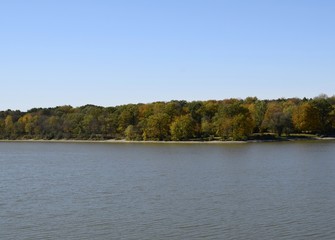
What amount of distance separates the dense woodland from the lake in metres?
51.0

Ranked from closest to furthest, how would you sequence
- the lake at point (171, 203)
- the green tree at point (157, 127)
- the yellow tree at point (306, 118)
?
the lake at point (171, 203) < the yellow tree at point (306, 118) < the green tree at point (157, 127)

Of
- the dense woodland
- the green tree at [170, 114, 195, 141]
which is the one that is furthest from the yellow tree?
the green tree at [170, 114, 195, 141]

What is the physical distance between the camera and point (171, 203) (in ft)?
82.7

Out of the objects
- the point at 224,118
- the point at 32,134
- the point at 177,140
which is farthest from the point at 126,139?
the point at 32,134

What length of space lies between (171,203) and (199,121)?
7714 cm

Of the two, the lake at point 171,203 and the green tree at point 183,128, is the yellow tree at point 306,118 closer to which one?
the green tree at point 183,128

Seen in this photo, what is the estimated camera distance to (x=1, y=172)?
41219mm

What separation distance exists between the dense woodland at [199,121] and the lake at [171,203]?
167 feet

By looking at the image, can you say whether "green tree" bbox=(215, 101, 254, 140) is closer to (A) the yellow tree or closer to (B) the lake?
(A) the yellow tree

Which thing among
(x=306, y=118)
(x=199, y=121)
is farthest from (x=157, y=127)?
(x=306, y=118)

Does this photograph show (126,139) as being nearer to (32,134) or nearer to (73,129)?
(73,129)

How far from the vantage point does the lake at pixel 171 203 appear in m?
19.5

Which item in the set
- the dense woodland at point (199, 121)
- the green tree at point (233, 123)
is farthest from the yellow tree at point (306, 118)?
the green tree at point (233, 123)

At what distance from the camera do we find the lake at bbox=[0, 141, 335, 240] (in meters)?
19.5
